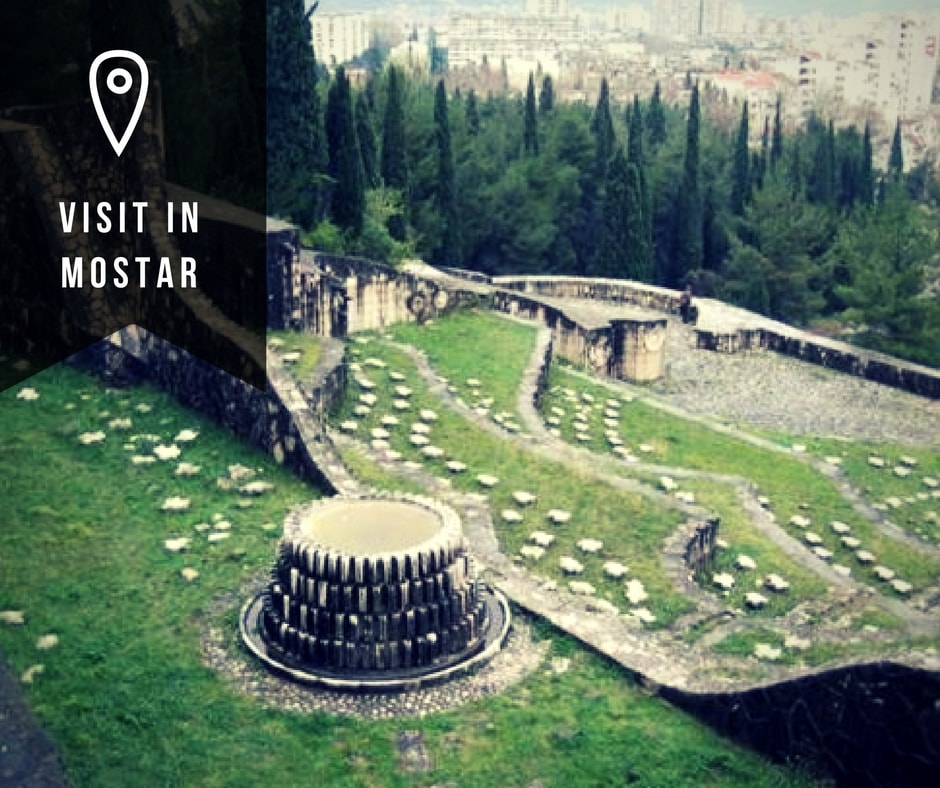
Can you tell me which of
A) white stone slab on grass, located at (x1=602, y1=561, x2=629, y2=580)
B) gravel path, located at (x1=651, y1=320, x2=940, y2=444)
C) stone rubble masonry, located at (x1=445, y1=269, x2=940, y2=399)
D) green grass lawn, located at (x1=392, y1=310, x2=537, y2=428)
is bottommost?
gravel path, located at (x1=651, y1=320, x2=940, y2=444)

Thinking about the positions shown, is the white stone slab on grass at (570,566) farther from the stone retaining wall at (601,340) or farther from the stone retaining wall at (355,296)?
the stone retaining wall at (601,340)

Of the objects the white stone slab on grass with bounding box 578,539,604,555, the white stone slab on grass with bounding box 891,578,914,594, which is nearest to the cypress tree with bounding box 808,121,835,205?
the white stone slab on grass with bounding box 891,578,914,594

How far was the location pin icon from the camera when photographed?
16922 millimetres

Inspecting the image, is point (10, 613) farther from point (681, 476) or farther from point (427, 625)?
point (681, 476)

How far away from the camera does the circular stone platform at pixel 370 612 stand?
11.0 meters

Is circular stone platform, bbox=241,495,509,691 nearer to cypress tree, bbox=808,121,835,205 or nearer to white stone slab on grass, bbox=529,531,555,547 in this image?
white stone slab on grass, bbox=529,531,555,547

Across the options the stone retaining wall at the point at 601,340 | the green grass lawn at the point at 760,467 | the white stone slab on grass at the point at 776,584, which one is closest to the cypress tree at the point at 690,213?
the stone retaining wall at the point at 601,340

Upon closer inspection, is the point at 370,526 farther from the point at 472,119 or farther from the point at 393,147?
the point at 472,119

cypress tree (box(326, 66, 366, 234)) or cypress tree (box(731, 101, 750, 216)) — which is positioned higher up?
cypress tree (box(326, 66, 366, 234))

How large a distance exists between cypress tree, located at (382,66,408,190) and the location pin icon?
27.3 m

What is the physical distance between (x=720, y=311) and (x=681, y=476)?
757 inches

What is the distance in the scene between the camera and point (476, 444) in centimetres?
1794

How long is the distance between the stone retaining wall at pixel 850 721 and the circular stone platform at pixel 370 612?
94.2 inches

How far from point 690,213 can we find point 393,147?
45.8ft
